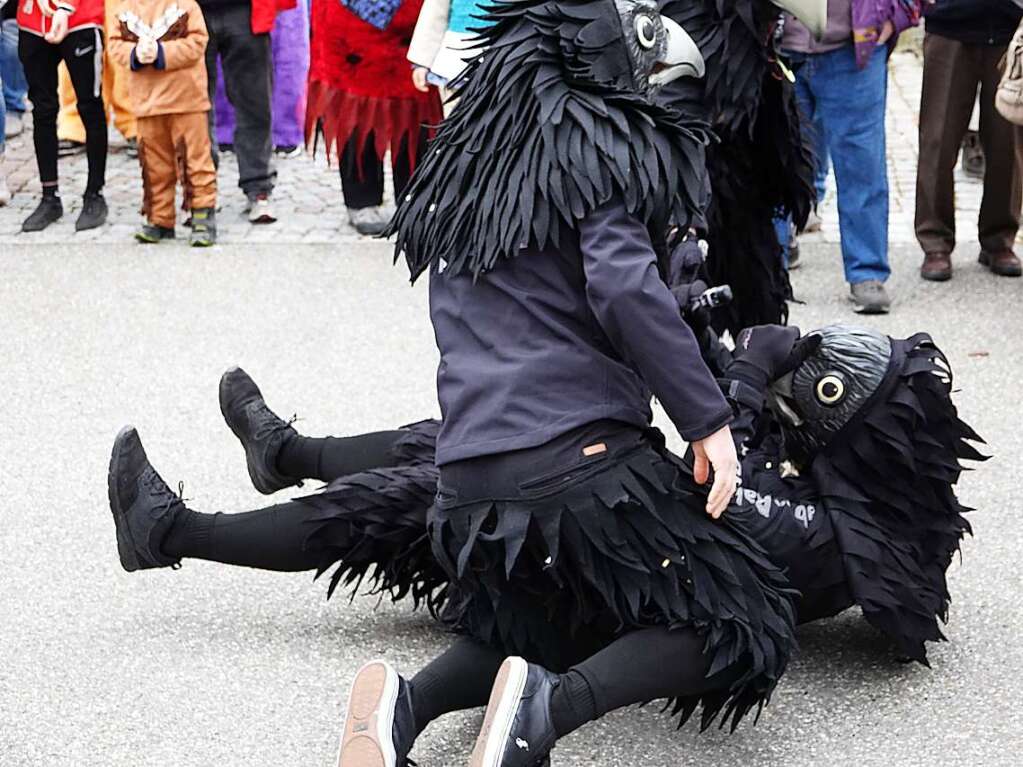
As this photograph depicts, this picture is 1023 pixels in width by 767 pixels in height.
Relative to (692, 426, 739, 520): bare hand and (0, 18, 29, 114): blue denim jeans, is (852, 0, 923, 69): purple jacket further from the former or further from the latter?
(0, 18, 29, 114): blue denim jeans

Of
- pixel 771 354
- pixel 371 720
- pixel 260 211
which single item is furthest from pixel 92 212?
pixel 371 720

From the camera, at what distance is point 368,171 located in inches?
301

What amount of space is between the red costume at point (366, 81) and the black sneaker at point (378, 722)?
14.1 ft

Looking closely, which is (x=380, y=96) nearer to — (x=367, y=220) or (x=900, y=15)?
(x=367, y=220)

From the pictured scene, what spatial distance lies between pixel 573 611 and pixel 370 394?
266 cm

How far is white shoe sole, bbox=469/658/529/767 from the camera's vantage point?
9.00 feet

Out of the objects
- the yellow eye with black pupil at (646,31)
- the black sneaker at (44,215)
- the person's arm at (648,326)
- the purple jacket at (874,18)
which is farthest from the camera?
the black sneaker at (44,215)

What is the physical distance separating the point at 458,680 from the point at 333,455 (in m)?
1.01

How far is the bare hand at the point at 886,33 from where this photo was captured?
20.1ft

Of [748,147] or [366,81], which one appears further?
[366,81]

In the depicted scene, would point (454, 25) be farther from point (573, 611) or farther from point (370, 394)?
point (573, 611)

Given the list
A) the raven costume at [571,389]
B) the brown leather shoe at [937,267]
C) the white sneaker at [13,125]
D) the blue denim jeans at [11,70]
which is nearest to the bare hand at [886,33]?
the brown leather shoe at [937,267]

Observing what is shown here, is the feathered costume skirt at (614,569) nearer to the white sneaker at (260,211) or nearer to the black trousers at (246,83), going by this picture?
the white sneaker at (260,211)

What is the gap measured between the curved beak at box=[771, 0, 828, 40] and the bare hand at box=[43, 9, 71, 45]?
4645 mm
